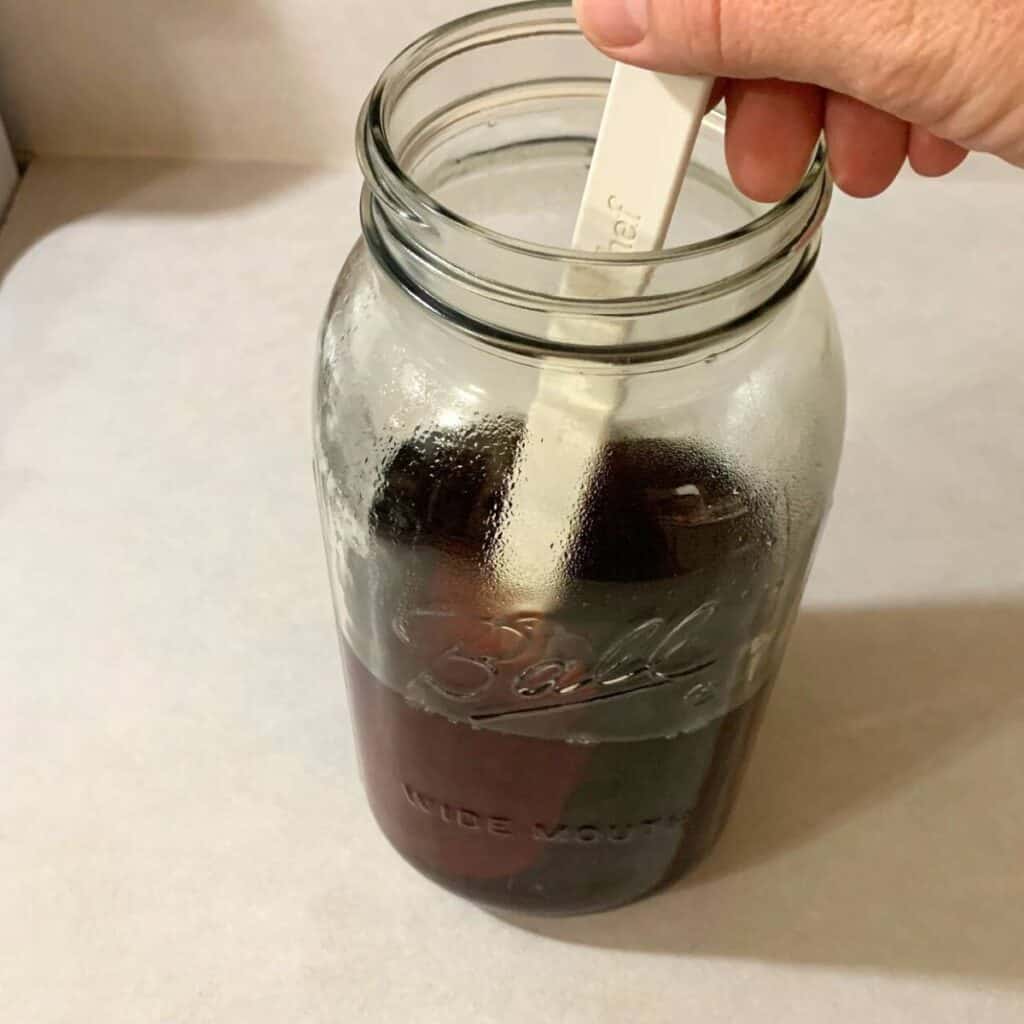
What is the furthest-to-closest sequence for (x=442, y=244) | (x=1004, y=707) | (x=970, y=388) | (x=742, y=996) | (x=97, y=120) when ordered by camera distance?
(x=97, y=120) < (x=970, y=388) < (x=1004, y=707) < (x=742, y=996) < (x=442, y=244)

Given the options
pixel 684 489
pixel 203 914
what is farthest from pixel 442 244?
pixel 203 914

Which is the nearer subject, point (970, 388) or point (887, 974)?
point (887, 974)

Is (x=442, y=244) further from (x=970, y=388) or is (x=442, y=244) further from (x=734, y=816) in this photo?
(x=970, y=388)

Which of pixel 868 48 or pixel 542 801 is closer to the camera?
pixel 868 48

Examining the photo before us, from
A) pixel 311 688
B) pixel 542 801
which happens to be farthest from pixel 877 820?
pixel 311 688

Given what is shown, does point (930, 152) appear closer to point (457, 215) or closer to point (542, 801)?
point (457, 215)

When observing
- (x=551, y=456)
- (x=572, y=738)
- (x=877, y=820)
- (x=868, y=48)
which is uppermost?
(x=868, y=48)
